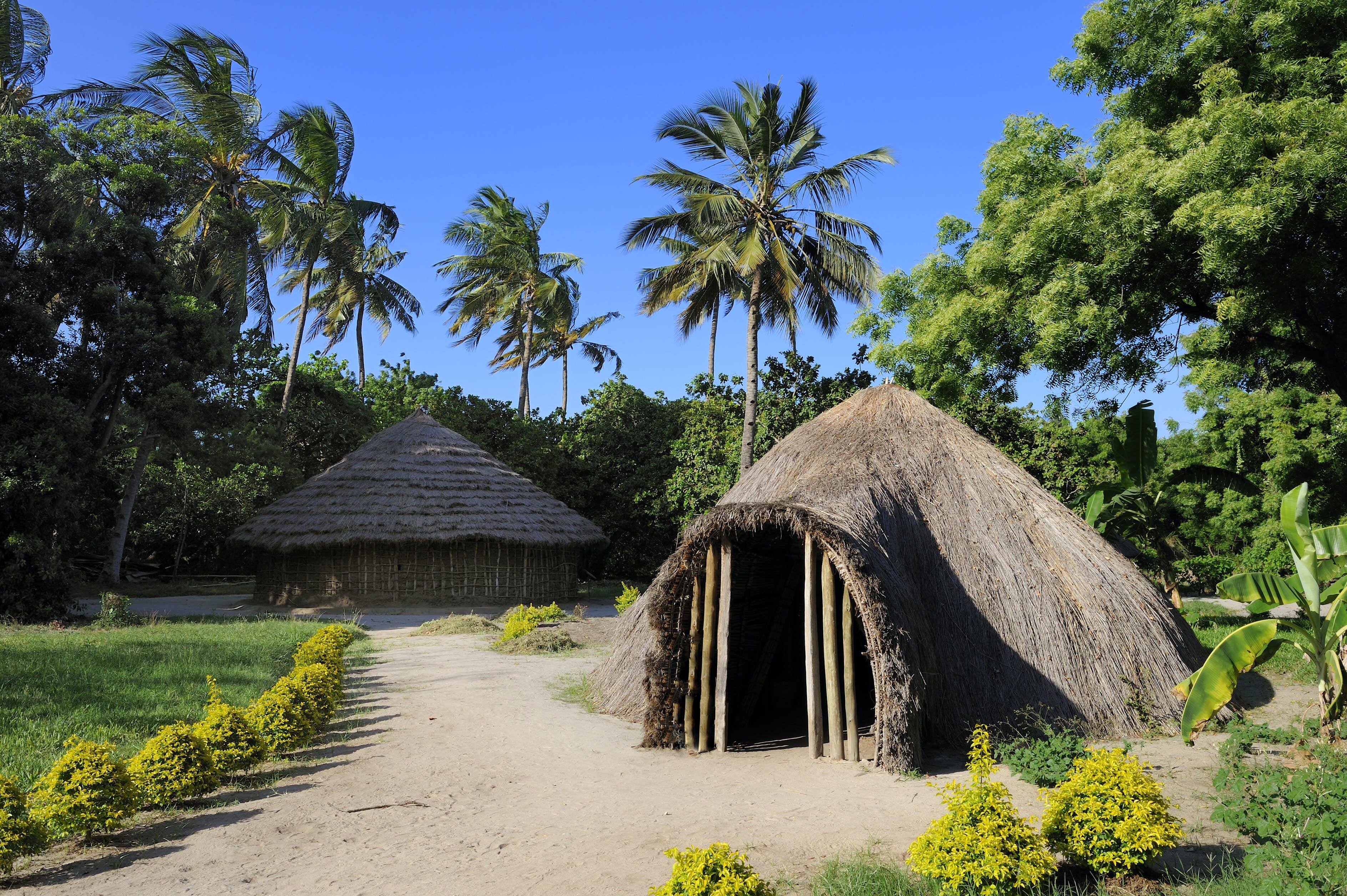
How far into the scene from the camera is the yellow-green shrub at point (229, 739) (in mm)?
→ 6051

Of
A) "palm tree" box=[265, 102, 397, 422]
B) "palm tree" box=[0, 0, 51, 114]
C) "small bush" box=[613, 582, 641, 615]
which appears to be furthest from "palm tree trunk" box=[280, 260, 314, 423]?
"small bush" box=[613, 582, 641, 615]

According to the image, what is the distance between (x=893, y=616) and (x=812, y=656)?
88 centimetres

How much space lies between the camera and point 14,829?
448cm

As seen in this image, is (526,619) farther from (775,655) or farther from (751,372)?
(751,372)

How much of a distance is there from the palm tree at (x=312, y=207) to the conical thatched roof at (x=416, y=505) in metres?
5.58

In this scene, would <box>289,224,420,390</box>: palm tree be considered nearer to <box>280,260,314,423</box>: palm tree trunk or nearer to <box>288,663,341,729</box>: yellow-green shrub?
<box>280,260,314,423</box>: palm tree trunk

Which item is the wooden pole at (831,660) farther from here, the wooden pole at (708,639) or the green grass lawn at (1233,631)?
the green grass lawn at (1233,631)

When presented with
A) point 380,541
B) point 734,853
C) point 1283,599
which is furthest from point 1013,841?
point 380,541

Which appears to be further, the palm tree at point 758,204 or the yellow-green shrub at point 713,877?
the palm tree at point 758,204

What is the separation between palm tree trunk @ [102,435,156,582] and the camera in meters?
20.7

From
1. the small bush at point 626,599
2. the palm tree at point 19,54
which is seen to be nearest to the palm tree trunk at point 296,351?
the palm tree at point 19,54

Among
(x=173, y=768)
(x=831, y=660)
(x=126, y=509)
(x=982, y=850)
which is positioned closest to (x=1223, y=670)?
(x=831, y=660)

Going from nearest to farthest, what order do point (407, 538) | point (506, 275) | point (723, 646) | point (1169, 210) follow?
point (723, 646), point (1169, 210), point (407, 538), point (506, 275)

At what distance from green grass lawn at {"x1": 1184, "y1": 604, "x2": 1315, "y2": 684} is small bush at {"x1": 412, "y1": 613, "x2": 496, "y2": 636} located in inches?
445
